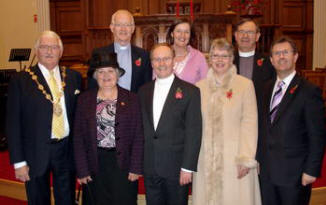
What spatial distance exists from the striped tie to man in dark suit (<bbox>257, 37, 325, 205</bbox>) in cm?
153

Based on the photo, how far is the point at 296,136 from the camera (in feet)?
8.55

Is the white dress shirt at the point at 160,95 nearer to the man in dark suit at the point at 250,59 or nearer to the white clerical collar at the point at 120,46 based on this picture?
the white clerical collar at the point at 120,46

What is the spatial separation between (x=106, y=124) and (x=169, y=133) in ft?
1.51

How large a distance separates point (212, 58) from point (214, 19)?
451 cm

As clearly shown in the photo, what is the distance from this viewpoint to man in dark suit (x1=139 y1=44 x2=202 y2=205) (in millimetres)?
2719

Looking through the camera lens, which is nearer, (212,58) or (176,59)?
(212,58)

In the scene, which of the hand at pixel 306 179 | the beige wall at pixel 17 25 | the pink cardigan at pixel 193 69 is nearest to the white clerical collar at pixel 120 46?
the pink cardigan at pixel 193 69

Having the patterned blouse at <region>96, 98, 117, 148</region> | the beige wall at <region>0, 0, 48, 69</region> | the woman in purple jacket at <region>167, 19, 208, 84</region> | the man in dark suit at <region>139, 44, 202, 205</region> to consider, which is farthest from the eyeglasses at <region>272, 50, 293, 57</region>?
the beige wall at <region>0, 0, 48, 69</region>

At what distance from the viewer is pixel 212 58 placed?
2773 millimetres

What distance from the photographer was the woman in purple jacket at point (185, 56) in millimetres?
3311

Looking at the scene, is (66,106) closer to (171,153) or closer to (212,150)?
(171,153)


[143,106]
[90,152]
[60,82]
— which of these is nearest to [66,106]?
[60,82]

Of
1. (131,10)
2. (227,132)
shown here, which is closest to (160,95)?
(227,132)

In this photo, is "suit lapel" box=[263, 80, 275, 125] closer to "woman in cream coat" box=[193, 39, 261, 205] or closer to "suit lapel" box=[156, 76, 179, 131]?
"woman in cream coat" box=[193, 39, 261, 205]
